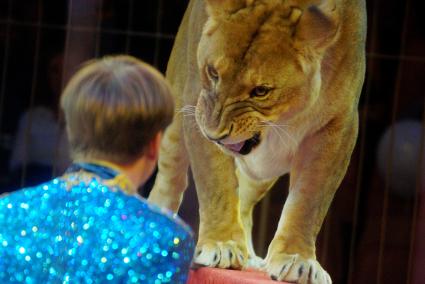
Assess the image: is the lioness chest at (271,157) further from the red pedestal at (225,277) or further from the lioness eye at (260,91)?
the red pedestal at (225,277)

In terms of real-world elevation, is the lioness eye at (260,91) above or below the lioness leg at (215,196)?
above

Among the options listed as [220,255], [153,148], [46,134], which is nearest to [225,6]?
[220,255]

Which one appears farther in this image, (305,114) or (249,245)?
(249,245)

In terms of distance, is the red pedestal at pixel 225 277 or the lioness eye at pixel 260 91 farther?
the lioness eye at pixel 260 91

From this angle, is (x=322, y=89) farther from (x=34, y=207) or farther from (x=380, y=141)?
(x=34, y=207)

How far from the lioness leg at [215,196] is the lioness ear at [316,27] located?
0.38 m

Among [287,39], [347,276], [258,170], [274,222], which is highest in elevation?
[287,39]

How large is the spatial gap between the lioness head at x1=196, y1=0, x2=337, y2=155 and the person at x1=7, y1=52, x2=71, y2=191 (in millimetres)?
835

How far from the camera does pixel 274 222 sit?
2812mm

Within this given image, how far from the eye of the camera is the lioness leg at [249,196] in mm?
2699

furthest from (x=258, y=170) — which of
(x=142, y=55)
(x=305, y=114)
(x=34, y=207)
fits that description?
(x=34, y=207)

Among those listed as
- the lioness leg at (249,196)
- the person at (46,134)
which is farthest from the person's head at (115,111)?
the person at (46,134)

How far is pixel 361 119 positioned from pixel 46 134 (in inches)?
39.6

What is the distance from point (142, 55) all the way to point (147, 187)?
438 mm
